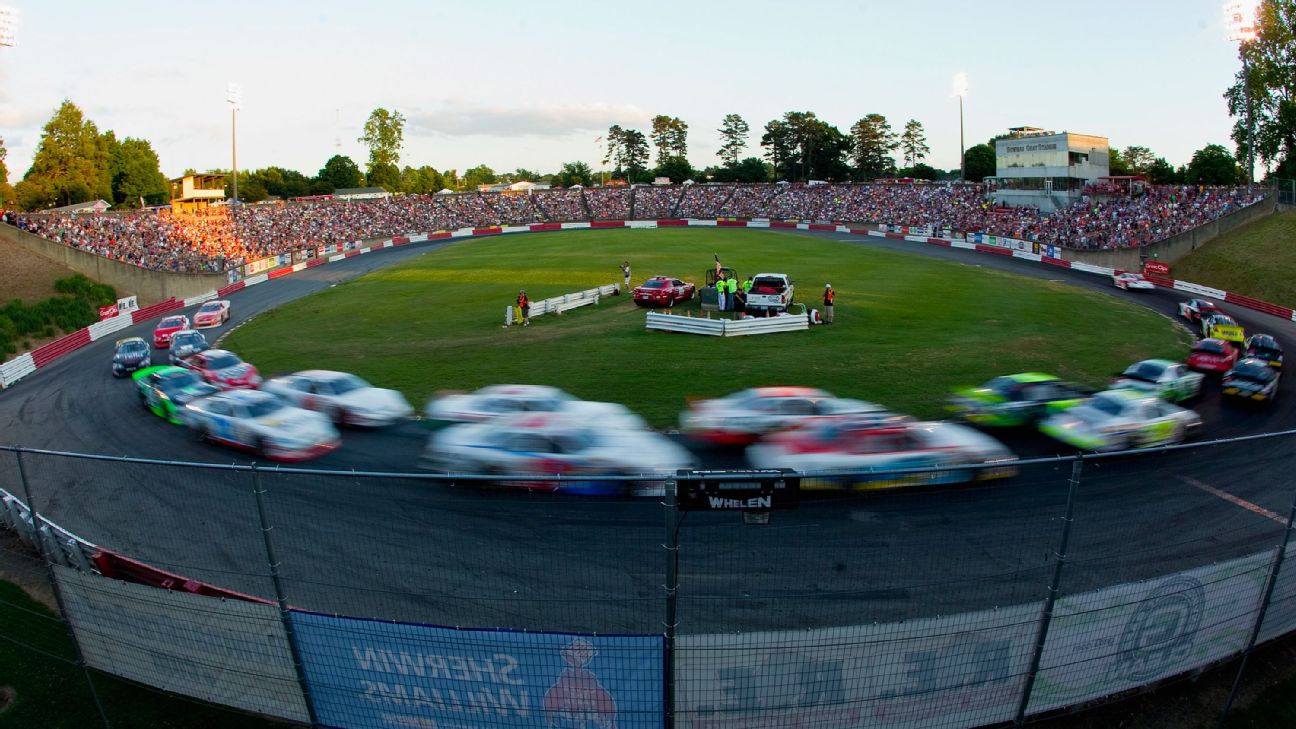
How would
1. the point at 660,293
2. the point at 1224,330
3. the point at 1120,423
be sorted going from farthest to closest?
the point at 660,293 < the point at 1224,330 < the point at 1120,423

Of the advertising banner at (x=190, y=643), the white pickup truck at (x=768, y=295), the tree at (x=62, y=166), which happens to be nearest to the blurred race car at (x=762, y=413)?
the advertising banner at (x=190, y=643)

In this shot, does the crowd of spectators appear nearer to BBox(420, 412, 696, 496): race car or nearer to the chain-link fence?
BBox(420, 412, 696, 496): race car

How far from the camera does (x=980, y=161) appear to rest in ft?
371

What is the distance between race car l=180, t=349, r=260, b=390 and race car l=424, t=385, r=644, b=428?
7.69 m

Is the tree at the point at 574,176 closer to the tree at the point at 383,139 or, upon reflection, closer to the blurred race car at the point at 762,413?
the tree at the point at 383,139

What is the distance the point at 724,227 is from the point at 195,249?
154ft

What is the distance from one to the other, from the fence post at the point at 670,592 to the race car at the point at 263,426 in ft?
42.2

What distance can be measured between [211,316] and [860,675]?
37.4 meters

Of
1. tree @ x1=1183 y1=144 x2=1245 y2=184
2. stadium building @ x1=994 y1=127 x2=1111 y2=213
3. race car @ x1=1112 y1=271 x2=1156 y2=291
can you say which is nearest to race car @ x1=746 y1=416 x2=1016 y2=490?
race car @ x1=1112 y1=271 x2=1156 y2=291

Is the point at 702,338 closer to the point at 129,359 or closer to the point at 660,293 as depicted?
the point at 660,293

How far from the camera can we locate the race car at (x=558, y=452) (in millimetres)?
14461

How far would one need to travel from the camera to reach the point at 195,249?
58281mm

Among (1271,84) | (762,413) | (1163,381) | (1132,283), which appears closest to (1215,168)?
(1271,84)

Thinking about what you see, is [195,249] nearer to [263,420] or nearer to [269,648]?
[263,420]
